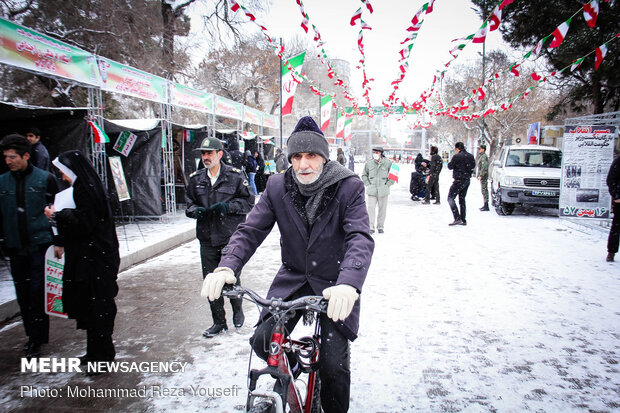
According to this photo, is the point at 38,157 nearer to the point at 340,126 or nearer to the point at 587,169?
the point at 587,169

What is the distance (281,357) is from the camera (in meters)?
1.83

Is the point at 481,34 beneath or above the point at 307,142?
above

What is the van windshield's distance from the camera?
41.5 feet

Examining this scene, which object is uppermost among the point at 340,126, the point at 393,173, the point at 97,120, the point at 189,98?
the point at 340,126

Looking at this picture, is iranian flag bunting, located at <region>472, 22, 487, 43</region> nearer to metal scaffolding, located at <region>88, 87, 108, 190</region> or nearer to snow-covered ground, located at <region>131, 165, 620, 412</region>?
snow-covered ground, located at <region>131, 165, 620, 412</region>

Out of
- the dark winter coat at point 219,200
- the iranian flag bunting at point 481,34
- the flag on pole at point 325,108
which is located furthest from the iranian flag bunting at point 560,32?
the flag on pole at point 325,108

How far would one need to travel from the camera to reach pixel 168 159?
1224 cm

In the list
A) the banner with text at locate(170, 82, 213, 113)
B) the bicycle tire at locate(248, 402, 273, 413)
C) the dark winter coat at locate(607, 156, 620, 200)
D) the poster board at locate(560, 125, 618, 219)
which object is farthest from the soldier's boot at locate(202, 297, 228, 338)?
the poster board at locate(560, 125, 618, 219)

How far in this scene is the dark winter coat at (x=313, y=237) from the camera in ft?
7.44

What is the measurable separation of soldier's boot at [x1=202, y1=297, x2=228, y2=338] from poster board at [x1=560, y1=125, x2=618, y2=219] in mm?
8785

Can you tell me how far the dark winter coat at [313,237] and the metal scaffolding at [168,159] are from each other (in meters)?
9.17

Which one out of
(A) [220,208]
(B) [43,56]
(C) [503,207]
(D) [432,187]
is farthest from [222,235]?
(D) [432,187]

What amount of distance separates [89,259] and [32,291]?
90 cm

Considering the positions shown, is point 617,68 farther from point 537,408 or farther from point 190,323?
point 190,323
